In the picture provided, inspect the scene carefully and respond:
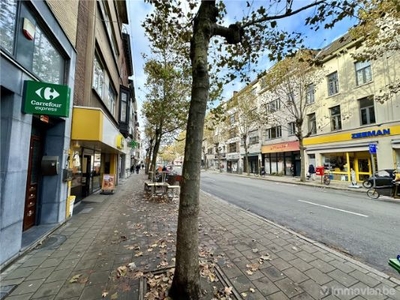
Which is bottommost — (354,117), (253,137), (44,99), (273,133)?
(44,99)

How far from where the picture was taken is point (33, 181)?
530 centimetres

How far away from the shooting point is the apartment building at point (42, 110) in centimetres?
354

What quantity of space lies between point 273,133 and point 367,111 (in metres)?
12.5

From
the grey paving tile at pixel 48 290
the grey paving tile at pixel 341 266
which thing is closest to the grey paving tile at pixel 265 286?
the grey paving tile at pixel 341 266

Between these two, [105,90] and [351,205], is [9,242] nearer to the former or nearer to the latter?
[105,90]

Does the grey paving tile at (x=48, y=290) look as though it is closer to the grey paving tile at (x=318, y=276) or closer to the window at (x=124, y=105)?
the grey paving tile at (x=318, y=276)

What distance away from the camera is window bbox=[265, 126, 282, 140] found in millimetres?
26672

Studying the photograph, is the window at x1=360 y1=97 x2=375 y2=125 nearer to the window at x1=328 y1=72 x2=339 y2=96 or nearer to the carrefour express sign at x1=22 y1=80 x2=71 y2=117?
the window at x1=328 y1=72 x2=339 y2=96

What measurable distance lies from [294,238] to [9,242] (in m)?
5.95

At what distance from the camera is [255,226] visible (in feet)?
18.7

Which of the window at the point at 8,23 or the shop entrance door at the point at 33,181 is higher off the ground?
the window at the point at 8,23

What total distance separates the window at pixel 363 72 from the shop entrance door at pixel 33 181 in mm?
21622

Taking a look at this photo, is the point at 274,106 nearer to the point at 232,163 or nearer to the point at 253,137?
the point at 253,137

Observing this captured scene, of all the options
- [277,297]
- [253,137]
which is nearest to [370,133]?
[277,297]
